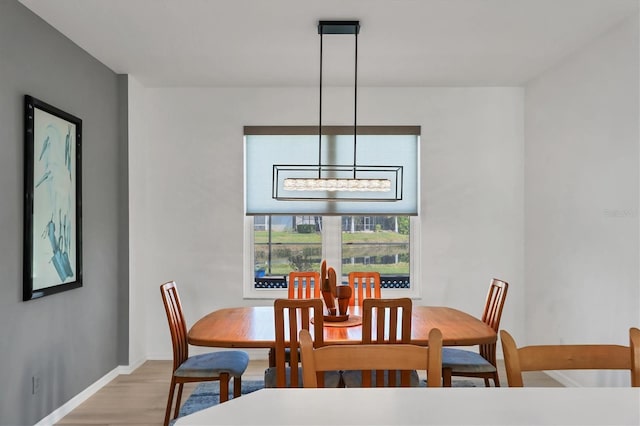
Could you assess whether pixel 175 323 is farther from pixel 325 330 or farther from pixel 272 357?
pixel 325 330

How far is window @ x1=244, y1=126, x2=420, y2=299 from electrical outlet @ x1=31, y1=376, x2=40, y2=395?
2.14 metres

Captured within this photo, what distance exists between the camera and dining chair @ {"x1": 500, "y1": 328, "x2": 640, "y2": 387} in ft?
5.14

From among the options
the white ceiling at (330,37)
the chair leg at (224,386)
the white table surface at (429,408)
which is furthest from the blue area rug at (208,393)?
the white table surface at (429,408)

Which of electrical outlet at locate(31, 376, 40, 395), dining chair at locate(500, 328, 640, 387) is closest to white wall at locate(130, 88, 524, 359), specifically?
electrical outlet at locate(31, 376, 40, 395)

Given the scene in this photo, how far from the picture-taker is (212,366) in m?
3.22

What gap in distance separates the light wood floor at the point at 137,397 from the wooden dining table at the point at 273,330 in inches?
32.2

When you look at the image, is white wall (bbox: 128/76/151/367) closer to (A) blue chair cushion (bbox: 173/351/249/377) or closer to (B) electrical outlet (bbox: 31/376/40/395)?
(B) electrical outlet (bbox: 31/376/40/395)

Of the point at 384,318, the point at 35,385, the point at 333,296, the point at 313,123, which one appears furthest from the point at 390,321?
the point at 313,123

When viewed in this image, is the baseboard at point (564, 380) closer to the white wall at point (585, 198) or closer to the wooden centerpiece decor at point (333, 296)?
the white wall at point (585, 198)

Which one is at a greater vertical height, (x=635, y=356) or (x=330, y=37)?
(x=330, y=37)

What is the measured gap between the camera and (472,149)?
198 inches

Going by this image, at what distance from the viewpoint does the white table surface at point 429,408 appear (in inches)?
40.6

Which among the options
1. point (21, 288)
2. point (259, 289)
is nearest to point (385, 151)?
point (259, 289)

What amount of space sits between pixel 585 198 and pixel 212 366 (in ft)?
9.48
